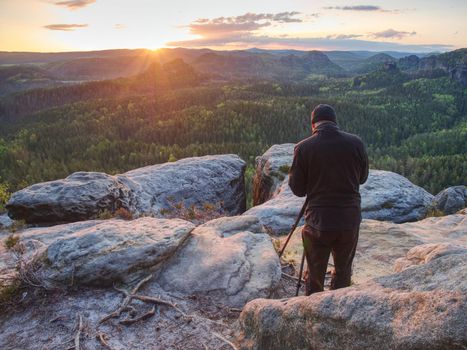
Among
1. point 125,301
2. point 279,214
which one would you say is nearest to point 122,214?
point 279,214

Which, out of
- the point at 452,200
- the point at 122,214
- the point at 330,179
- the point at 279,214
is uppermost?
the point at 330,179

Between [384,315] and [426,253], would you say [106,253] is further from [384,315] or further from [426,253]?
[426,253]

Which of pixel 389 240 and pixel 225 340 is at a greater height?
pixel 225 340

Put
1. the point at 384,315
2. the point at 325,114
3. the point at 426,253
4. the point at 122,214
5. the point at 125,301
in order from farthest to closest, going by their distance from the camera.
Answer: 1. the point at 122,214
2. the point at 426,253
3. the point at 125,301
4. the point at 325,114
5. the point at 384,315

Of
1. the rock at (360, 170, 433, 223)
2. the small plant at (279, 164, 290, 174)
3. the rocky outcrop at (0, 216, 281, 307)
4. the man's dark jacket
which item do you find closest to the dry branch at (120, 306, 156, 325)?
the rocky outcrop at (0, 216, 281, 307)

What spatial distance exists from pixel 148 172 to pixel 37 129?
146 meters

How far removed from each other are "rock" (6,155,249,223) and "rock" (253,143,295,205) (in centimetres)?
136

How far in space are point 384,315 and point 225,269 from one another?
5.99 meters

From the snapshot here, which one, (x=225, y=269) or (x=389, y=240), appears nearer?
(x=225, y=269)

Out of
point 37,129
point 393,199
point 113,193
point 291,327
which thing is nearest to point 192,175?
point 113,193

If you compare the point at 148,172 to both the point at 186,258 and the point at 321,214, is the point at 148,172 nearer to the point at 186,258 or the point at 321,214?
the point at 186,258

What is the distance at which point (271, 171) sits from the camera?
25.3 m

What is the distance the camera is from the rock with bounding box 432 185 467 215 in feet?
77.4

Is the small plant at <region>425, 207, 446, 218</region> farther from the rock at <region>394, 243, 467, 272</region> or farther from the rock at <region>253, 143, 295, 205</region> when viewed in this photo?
the rock at <region>394, 243, 467, 272</region>
